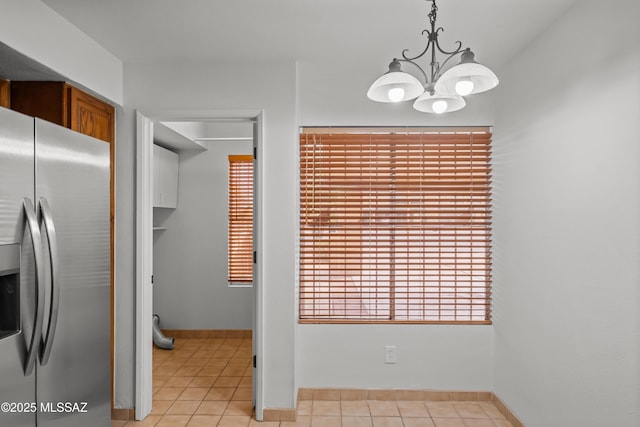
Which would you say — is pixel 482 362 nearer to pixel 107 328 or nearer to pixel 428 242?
pixel 428 242

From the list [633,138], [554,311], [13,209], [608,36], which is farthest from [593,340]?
[13,209]

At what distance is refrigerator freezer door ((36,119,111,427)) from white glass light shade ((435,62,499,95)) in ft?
5.03

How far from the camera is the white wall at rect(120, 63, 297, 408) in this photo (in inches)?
118

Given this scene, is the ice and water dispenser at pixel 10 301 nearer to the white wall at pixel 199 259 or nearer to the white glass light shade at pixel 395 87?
the white glass light shade at pixel 395 87

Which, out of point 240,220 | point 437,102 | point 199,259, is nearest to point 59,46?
point 437,102

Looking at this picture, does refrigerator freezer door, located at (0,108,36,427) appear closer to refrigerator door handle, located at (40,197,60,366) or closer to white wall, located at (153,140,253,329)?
refrigerator door handle, located at (40,197,60,366)

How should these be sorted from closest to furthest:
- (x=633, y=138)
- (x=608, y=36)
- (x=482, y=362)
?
(x=633, y=138) < (x=608, y=36) < (x=482, y=362)

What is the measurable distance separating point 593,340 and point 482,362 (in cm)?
136

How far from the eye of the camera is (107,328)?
2.21m

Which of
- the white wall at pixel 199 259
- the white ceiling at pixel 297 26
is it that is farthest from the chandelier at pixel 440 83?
the white wall at pixel 199 259

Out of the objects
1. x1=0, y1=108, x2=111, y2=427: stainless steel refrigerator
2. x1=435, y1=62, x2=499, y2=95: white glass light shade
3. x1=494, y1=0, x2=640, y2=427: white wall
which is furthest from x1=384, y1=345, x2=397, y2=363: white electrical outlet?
x1=435, y1=62, x2=499, y2=95: white glass light shade

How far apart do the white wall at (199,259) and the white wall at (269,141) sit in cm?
186

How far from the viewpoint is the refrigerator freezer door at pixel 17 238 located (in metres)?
1.51

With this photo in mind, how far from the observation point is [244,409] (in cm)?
312
